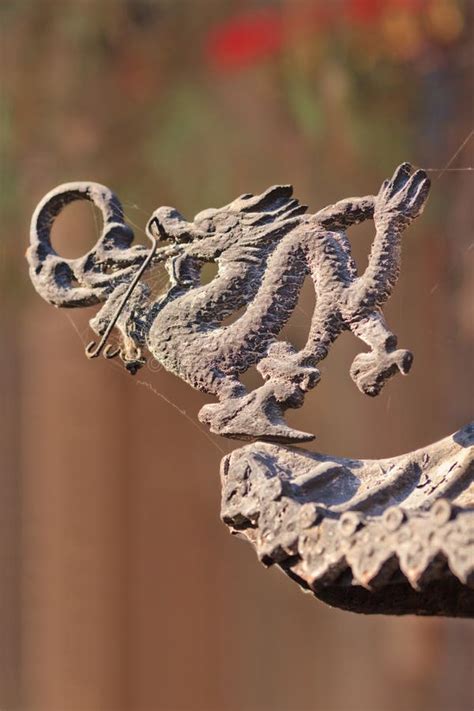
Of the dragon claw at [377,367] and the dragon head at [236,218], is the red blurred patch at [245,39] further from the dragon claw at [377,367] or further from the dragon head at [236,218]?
the dragon claw at [377,367]

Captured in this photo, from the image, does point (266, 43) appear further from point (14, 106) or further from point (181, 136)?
point (14, 106)

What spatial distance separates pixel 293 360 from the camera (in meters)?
1.12

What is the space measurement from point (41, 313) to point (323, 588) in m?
2.40

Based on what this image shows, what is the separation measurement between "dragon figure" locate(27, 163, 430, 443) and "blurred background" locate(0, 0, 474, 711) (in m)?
1.50

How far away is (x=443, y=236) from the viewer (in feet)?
7.89

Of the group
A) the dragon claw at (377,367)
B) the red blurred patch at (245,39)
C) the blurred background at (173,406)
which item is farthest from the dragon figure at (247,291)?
the red blurred patch at (245,39)

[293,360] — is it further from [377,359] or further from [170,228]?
[170,228]

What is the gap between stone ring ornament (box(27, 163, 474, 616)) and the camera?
98cm

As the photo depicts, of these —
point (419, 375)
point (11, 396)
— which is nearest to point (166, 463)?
point (11, 396)

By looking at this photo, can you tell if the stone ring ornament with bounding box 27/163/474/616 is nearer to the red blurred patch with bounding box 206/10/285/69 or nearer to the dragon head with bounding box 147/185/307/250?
the dragon head with bounding box 147/185/307/250

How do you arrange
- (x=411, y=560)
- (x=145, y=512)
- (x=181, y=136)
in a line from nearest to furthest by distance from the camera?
(x=411, y=560) → (x=181, y=136) → (x=145, y=512)

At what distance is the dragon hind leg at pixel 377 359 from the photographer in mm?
1058

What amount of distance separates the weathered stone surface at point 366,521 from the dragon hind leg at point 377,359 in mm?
88

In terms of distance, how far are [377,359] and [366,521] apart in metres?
0.17
